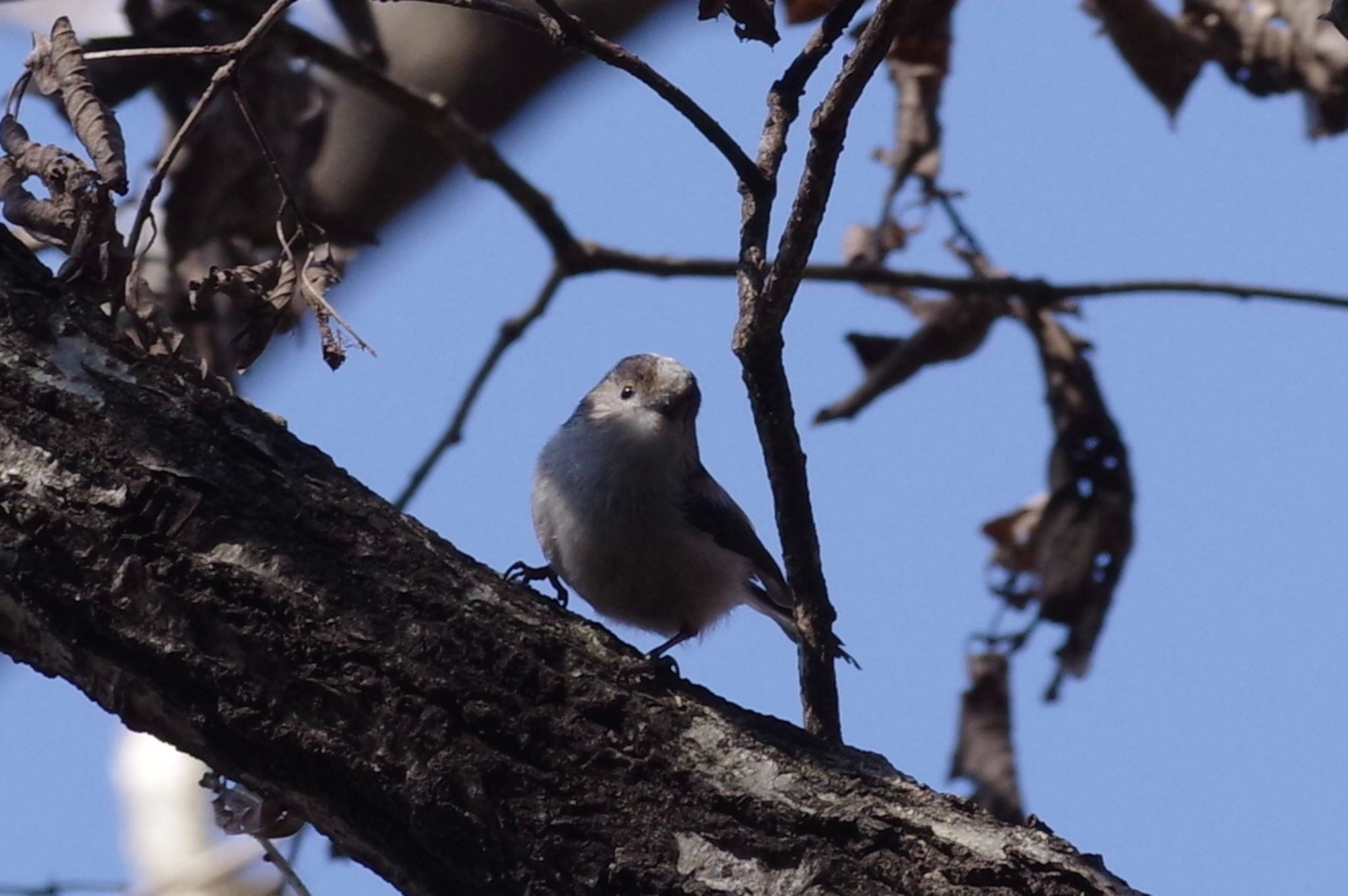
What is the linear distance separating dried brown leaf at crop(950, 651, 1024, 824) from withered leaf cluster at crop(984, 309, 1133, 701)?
0.44 ft

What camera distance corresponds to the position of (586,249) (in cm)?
456

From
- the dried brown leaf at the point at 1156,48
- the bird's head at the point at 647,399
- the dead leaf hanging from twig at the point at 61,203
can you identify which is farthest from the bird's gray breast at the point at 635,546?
the dried brown leaf at the point at 1156,48

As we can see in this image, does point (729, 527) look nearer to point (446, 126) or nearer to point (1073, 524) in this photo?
point (1073, 524)

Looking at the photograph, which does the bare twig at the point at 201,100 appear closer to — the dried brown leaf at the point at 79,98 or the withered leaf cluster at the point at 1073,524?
the dried brown leaf at the point at 79,98

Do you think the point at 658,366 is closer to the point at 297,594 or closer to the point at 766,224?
the point at 766,224

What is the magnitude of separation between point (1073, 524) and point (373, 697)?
7.77ft

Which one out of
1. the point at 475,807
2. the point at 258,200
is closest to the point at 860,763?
the point at 475,807

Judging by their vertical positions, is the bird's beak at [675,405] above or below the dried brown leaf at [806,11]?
below

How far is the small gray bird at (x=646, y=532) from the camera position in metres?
3.56

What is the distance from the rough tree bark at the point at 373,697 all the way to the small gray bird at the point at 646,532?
3.56 feet

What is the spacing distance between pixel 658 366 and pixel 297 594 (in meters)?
1.90

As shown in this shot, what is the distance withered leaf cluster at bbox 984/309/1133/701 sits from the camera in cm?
392

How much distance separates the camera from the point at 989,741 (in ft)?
12.5

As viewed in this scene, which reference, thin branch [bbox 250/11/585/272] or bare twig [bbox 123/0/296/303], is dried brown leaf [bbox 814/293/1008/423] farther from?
bare twig [bbox 123/0/296/303]
